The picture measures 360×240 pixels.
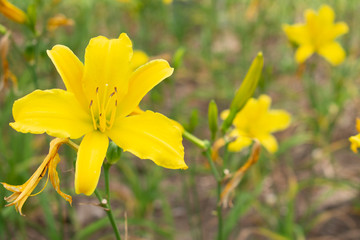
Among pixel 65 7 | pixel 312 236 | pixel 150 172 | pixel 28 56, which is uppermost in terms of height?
pixel 28 56

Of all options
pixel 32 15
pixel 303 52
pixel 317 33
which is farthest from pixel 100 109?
pixel 317 33

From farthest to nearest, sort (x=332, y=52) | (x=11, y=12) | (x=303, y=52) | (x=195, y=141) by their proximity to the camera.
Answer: (x=332, y=52), (x=303, y=52), (x=11, y=12), (x=195, y=141)

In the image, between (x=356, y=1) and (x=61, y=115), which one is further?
(x=356, y=1)

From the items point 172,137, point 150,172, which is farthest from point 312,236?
point 172,137

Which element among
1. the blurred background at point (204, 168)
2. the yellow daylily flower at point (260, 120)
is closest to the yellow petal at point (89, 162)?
the blurred background at point (204, 168)

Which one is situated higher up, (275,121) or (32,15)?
(32,15)

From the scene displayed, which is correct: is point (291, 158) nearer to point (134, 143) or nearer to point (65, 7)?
point (134, 143)

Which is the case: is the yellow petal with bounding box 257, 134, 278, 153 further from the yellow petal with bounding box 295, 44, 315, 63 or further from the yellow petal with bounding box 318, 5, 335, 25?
the yellow petal with bounding box 318, 5, 335, 25

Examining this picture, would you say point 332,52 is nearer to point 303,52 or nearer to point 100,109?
point 303,52
